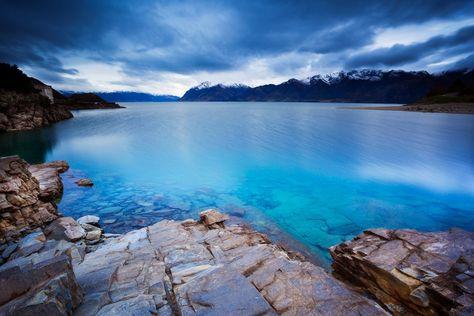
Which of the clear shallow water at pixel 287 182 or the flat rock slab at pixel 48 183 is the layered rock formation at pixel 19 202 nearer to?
the flat rock slab at pixel 48 183

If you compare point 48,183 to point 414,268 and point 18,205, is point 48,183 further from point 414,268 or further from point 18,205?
point 414,268

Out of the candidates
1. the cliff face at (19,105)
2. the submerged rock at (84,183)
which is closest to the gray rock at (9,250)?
the submerged rock at (84,183)

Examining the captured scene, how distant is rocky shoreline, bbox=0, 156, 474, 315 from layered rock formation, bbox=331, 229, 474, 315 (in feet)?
0.08

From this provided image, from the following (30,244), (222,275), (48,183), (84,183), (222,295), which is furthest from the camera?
(84,183)

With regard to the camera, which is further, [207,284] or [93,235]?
[93,235]

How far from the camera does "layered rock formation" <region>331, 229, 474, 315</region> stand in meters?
5.59

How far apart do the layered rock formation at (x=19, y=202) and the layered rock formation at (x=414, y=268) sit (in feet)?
44.9

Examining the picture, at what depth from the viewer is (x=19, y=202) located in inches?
485

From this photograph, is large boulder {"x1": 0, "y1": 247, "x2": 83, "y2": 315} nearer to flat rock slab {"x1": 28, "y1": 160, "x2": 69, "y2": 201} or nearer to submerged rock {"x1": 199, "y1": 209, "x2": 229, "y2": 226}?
submerged rock {"x1": 199, "y1": 209, "x2": 229, "y2": 226}

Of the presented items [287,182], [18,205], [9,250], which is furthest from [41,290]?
[287,182]

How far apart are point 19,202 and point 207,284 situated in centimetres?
1224

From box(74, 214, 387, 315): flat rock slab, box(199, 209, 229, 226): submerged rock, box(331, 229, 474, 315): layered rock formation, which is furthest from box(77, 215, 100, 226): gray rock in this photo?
box(331, 229, 474, 315): layered rock formation

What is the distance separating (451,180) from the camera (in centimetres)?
1984

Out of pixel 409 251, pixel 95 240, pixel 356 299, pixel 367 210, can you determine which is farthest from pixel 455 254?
pixel 95 240
